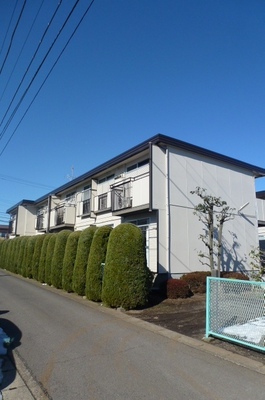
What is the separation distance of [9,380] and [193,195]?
11285 millimetres

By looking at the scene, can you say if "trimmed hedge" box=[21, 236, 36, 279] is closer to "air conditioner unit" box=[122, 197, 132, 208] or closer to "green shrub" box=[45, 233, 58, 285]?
"green shrub" box=[45, 233, 58, 285]

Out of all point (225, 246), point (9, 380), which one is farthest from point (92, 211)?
point (9, 380)

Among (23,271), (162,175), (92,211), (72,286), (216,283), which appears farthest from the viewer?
(23,271)

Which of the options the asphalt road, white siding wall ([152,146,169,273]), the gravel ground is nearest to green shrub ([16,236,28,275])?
white siding wall ([152,146,169,273])

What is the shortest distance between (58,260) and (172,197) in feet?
19.7

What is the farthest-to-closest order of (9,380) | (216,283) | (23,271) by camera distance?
1. (23,271)
2. (216,283)
3. (9,380)

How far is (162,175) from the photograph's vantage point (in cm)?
1296

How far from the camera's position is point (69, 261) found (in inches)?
489

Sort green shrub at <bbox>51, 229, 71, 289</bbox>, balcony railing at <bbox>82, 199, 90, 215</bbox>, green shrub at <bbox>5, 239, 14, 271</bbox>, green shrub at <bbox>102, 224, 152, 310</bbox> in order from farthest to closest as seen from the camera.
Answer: green shrub at <bbox>5, 239, 14, 271</bbox>
balcony railing at <bbox>82, 199, 90, 215</bbox>
green shrub at <bbox>51, 229, 71, 289</bbox>
green shrub at <bbox>102, 224, 152, 310</bbox>

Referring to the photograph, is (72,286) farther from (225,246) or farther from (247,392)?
(247,392)

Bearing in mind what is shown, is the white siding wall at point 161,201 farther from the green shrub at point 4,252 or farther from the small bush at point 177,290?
the green shrub at point 4,252

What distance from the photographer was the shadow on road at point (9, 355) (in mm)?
4137

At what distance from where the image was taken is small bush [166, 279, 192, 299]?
10742 millimetres

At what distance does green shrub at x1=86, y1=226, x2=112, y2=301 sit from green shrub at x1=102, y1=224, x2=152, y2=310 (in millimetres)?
741
